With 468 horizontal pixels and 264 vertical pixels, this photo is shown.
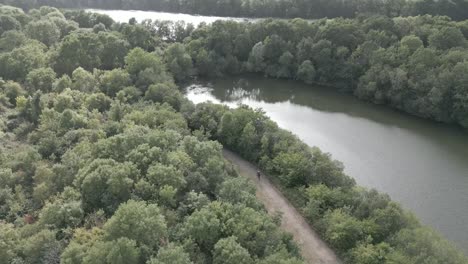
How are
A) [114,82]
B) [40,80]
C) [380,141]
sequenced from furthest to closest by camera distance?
[114,82] < [40,80] < [380,141]

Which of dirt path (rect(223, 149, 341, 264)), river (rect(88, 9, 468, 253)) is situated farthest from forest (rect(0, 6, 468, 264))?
river (rect(88, 9, 468, 253))

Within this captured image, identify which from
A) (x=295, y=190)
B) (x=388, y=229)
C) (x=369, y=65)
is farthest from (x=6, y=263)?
(x=369, y=65)

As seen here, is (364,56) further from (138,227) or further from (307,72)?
(138,227)

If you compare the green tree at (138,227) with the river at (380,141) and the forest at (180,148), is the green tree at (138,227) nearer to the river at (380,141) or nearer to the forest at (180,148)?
the forest at (180,148)

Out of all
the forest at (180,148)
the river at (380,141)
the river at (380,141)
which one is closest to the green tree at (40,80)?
the forest at (180,148)

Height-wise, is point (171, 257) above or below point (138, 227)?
below

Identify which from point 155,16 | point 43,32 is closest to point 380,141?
point 43,32
